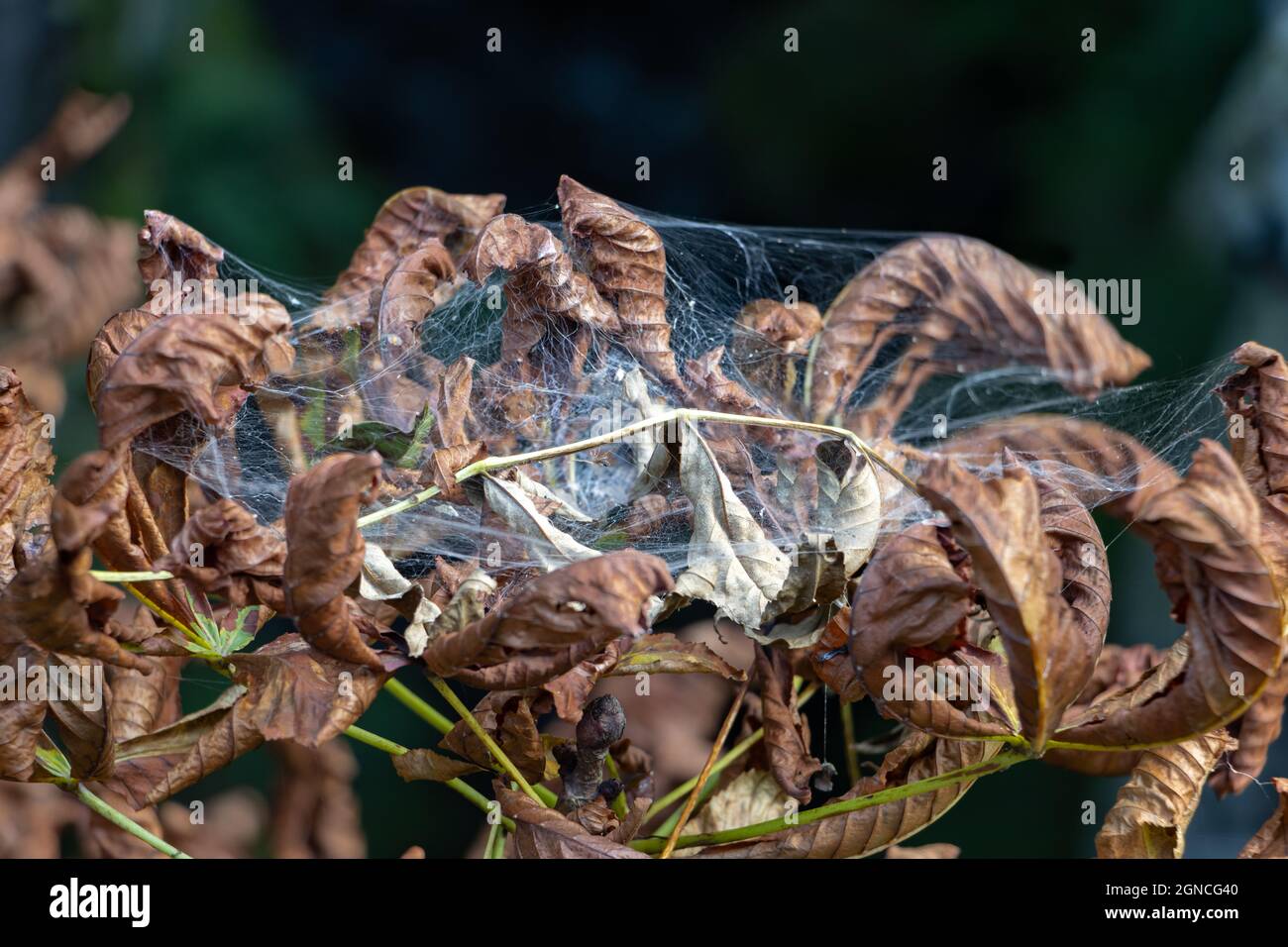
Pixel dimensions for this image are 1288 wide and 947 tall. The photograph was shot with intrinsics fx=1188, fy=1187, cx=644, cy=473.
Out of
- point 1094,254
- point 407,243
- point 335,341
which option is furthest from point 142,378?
point 1094,254

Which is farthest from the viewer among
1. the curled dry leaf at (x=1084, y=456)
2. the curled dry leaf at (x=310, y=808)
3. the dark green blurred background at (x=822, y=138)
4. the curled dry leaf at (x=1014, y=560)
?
the dark green blurred background at (x=822, y=138)

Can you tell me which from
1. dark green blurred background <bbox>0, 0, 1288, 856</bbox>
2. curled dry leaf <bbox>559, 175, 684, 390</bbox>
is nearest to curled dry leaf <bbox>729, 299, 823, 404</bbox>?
curled dry leaf <bbox>559, 175, 684, 390</bbox>

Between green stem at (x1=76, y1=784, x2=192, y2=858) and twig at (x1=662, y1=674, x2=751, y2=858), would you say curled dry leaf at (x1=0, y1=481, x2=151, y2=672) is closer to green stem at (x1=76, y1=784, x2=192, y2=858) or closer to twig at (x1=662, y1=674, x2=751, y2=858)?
green stem at (x1=76, y1=784, x2=192, y2=858)

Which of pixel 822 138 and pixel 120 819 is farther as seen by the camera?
pixel 822 138

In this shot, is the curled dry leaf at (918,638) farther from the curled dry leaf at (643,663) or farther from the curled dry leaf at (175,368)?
the curled dry leaf at (175,368)

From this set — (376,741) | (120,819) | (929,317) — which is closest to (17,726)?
(120,819)

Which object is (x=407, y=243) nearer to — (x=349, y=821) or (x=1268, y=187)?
(x=349, y=821)

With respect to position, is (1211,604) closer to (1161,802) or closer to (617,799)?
(1161,802)

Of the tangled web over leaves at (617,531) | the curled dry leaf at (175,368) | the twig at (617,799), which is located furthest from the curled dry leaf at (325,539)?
the twig at (617,799)
